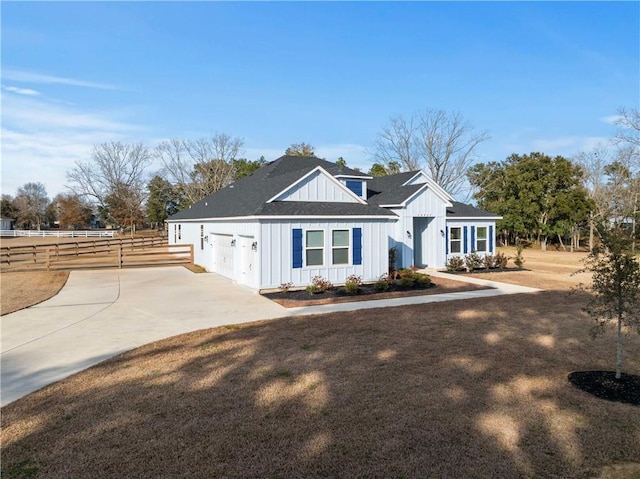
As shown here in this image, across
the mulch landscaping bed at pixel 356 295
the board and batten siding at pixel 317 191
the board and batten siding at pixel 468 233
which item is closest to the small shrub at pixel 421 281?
the mulch landscaping bed at pixel 356 295

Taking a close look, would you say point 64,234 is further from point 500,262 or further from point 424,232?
point 500,262

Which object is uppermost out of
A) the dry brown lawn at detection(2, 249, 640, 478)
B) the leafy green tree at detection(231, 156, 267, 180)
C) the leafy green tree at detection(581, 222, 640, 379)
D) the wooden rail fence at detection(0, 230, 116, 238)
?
the leafy green tree at detection(231, 156, 267, 180)

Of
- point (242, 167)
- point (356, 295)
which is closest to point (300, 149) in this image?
point (242, 167)

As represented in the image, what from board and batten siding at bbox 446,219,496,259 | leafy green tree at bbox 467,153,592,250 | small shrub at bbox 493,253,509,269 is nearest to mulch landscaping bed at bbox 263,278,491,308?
board and batten siding at bbox 446,219,496,259

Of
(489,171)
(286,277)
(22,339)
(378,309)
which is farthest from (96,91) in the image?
(489,171)

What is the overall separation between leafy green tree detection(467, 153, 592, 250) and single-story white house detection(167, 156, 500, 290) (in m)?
17.3

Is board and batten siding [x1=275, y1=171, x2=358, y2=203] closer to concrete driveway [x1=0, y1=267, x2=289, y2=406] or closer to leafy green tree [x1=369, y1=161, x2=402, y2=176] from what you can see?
concrete driveway [x1=0, y1=267, x2=289, y2=406]

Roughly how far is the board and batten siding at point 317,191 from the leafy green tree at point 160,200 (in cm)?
4909

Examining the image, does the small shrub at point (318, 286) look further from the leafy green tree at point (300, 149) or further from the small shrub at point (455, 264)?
the leafy green tree at point (300, 149)

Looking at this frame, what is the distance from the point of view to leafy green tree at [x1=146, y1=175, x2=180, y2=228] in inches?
2463

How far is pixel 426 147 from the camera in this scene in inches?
1671

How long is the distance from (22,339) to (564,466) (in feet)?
33.6

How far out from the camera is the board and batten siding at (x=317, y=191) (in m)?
16.7

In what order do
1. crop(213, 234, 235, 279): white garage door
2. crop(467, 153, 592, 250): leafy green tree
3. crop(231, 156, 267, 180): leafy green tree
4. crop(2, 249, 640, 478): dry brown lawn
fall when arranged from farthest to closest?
crop(231, 156, 267, 180): leafy green tree < crop(467, 153, 592, 250): leafy green tree < crop(213, 234, 235, 279): white garage door < crop(2, 249, 640, 478): dry brown lawn
